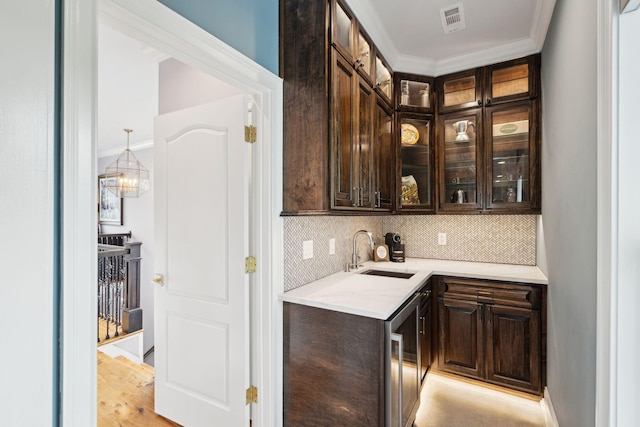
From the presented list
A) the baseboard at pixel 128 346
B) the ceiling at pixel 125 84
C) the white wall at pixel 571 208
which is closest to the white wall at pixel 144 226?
the baseboard at pixel 128 346

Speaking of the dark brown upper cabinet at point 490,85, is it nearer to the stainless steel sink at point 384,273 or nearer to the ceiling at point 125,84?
the stainless steel sink at point 384,273

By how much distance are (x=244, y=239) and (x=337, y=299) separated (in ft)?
2.06

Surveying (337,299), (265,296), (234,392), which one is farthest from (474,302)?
(234,392)

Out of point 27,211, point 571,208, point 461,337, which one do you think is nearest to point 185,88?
point 27,211

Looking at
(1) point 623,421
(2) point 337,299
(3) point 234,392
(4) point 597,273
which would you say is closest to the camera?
(1) point 623,421

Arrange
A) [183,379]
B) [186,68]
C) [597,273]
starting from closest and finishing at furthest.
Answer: [597,273] → [183,379] → [186,68]

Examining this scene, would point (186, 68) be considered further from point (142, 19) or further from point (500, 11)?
point (500, 11)

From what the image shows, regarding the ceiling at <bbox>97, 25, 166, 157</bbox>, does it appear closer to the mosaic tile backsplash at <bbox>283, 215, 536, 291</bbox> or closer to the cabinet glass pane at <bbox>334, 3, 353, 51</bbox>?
the cabinet glass pane at <bbox>334, 3, 353, 51</bbox>

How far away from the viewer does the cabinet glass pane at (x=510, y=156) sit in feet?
8.57

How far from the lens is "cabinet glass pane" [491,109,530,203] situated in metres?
2.61

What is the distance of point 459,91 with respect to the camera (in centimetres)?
292

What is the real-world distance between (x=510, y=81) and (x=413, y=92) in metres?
0.80

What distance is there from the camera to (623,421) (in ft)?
3.04

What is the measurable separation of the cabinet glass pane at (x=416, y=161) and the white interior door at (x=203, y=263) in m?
1.67
